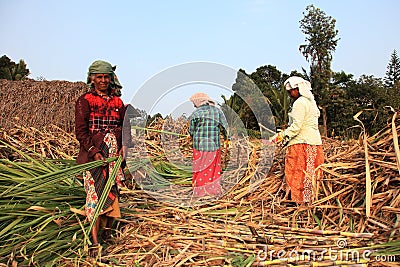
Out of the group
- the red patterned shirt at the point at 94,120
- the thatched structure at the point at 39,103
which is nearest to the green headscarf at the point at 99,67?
the red patterned shirt at the point at 94,120

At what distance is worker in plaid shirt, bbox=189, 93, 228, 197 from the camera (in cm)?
367

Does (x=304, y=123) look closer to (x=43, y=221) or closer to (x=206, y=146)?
(x=206, y=146)

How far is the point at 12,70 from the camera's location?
2125 centimetres

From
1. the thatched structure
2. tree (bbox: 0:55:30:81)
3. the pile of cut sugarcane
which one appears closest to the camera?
the pile of cut sugarcane

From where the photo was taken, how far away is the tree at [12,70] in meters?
18.8

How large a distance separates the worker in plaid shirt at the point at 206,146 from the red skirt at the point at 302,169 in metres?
0.68

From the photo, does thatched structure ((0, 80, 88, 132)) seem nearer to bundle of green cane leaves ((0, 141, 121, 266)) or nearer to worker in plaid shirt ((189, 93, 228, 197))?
worker in plaid shirt ((189, 93, 228, 197))

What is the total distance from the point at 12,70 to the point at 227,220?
21.5m

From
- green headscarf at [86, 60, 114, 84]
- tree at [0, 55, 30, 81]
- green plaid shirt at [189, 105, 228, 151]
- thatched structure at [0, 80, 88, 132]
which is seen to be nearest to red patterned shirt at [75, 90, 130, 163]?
green headscarf at [86, 60, 114, 84]

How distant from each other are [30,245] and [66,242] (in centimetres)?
21

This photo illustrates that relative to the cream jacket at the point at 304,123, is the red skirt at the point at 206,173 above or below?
below

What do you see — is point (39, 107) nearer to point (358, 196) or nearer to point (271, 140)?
point (271, 140)

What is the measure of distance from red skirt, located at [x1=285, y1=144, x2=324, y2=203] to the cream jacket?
0.20ft

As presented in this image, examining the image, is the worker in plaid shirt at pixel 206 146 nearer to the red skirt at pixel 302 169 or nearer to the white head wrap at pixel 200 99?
the white head wrap at pixel 200 99
